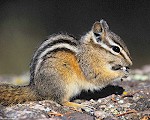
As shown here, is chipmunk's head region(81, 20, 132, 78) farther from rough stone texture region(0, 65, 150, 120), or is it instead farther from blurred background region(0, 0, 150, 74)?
blurred background region(0, 0, 150, 74)

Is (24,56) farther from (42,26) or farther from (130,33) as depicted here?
(130,33)

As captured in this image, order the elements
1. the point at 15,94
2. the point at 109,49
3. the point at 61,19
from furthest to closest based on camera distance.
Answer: the point at 61,19
the point at 109,49
the point at 15,94

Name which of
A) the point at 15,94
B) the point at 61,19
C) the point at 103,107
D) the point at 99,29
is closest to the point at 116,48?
the point at 99,29

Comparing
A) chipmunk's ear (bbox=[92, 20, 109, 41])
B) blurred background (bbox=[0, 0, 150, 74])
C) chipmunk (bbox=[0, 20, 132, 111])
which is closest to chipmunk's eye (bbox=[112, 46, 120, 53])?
chipmunk (bbox=[0, 20, 132, 111])

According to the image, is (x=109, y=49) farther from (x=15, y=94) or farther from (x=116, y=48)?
(x=15, y=94)

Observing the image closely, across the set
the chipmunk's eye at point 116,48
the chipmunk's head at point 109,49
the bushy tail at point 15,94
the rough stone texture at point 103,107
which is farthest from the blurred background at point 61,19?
the bushy tail at point 15,94

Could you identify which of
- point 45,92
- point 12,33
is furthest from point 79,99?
point 12,33
